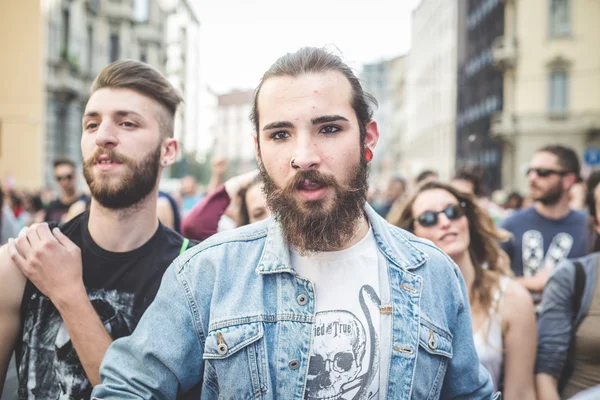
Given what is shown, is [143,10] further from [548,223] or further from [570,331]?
[570,331]

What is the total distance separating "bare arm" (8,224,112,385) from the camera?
7.75 feet

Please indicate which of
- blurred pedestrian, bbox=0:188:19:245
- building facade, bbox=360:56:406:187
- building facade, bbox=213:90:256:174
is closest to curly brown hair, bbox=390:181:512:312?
blurred pedestrian, bbox=0:188:19:245

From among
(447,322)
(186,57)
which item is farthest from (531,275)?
(186,57)

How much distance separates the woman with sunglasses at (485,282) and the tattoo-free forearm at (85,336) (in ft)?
6.20

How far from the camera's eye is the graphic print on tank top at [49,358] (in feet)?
8.00

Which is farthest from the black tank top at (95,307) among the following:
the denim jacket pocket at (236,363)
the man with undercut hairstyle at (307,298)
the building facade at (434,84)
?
the building facade at (434,84)

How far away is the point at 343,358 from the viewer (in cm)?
205

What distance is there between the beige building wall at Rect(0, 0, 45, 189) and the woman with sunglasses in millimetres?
22092

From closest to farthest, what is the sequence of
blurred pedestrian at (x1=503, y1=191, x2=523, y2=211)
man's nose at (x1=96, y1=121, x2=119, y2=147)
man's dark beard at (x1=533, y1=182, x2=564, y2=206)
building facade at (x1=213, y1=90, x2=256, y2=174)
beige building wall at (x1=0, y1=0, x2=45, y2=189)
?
man's nose at (x1=96, y1=121, x2=119, y2=147) → man's dark beard at (x1=533, y1=182, x2=564, y2=206) → blurred pedestrian at (x1=503, y1=191, x2=523, y2=211) → beige building wall at (x1=0, y1=0, x2=45, y2=189) → building facade at (x1=213, y1=90, x2=256, y2=174)

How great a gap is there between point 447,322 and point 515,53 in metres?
32.7

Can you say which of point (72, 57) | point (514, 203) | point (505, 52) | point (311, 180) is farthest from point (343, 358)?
point (505, 52)

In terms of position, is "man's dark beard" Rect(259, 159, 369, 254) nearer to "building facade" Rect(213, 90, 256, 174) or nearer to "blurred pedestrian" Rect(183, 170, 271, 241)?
"blurred pedestrian" Rect(183, 170, 271, 241)

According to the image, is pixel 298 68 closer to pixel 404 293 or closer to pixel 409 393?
pixel 404 293

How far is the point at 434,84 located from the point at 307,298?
45750mm
